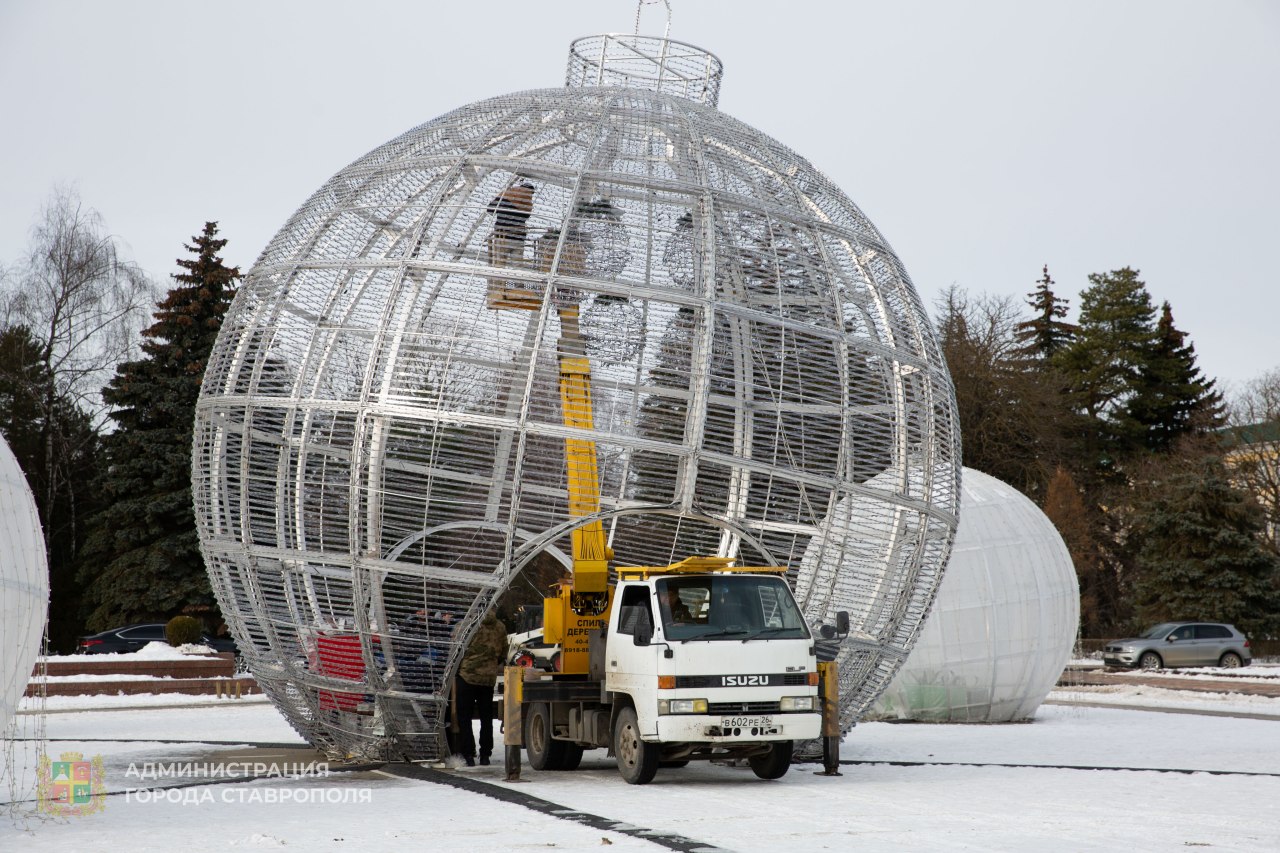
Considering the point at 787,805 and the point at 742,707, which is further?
the point at 742,707

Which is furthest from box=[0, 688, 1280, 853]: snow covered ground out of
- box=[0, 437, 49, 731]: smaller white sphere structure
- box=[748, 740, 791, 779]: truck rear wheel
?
box=[0, 437, 49, 731]: smaller white sphere structure

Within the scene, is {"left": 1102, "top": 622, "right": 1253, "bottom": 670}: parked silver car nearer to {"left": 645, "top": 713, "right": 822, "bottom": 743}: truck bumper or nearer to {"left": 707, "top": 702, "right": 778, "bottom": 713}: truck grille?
{"left": 645, "top": 713, "right": 822, "bottom": 743}: truck bumper

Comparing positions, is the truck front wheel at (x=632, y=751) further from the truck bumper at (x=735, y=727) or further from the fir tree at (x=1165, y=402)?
the fir tree at (x=1165, y=402)

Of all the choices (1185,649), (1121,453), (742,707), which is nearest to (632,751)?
(742,707)

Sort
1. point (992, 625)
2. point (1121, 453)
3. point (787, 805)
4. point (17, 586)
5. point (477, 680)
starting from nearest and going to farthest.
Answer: point (17, 586) → point (787, 805) → point (477, 680) → point (992, 625) → point (1121, 453)

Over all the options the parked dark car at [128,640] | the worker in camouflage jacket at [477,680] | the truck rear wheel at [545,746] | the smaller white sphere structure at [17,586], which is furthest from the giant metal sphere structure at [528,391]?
the parked dark car at [128,640]

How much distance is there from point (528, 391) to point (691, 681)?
2.83 meters

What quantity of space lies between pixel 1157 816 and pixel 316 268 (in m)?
8.68

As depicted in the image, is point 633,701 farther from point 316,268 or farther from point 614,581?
point 316,268

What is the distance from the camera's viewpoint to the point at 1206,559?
141 ft

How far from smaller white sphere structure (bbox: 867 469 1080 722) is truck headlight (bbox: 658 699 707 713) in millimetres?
7410

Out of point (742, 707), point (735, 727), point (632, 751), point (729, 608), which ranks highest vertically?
point (729, 608)

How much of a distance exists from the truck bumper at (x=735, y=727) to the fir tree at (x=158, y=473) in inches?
1232

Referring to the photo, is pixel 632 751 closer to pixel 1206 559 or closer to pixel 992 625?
pixel 992 625
